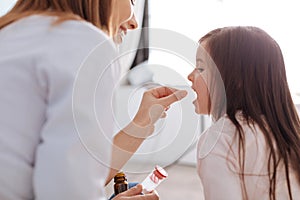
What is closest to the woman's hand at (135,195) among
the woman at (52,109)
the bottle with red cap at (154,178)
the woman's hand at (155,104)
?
the bottle with red cap at (154,178)

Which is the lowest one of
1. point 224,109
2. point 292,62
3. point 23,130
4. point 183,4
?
point 292,62

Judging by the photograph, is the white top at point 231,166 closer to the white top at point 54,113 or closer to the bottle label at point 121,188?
the bottle label at point 121,188

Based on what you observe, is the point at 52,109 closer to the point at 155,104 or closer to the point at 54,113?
the point at 54,113

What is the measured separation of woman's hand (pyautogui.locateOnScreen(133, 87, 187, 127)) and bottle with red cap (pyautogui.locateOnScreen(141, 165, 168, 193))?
112mm

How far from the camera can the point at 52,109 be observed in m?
0.67

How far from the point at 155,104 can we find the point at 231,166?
0.71ft

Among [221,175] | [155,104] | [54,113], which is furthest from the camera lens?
[155,104]

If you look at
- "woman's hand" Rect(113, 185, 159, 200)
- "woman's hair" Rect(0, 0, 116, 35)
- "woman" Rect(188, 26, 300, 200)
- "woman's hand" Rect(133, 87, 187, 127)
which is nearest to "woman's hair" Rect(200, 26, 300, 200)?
"woman" Rect(188, 26, 300, 200)

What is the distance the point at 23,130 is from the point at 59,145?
0.08 metres

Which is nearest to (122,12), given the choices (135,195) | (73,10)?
(73,10)

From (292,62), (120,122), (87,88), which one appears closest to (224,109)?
(120,122)

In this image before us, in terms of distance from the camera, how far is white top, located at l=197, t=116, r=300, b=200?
3.19ft

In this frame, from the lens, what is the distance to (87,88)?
0.69 meters

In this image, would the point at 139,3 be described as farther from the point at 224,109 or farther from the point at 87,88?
the point at 87,88
